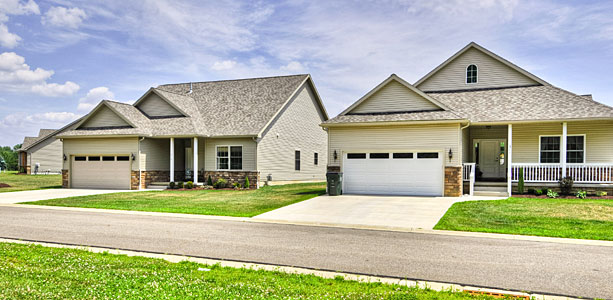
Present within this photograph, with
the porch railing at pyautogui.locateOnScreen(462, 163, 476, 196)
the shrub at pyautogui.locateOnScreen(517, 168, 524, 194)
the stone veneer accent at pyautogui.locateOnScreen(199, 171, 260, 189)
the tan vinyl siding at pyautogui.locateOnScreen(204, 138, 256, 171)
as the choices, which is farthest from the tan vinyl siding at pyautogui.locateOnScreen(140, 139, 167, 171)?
the shrub at pyautogui.locateOnScreen(517, 168, 524, 194)

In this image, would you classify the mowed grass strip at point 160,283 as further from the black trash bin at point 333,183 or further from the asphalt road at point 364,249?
the black trash bin at point 333,183

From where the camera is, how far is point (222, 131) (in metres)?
25.0

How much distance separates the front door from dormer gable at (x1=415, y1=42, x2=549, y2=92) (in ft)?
10.9

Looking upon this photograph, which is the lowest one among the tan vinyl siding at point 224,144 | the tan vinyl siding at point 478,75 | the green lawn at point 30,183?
the green lawn at point 30,183

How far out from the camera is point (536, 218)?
1231 centimetres

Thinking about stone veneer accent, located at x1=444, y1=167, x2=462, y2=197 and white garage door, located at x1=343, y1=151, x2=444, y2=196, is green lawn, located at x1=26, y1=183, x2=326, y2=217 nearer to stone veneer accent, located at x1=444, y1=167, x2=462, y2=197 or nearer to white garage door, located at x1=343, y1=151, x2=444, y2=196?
white garage door, located at x1=343, y1=151, x2=444, y2=196

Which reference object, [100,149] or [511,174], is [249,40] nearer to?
[100,149]

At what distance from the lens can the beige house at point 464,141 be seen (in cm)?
1858

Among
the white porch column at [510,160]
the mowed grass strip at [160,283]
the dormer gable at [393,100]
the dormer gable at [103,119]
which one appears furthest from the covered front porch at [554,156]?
the dormer gable at [103,119]

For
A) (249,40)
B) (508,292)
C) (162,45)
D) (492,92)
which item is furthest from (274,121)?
(508,292)

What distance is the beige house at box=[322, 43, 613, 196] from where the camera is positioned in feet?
61.0

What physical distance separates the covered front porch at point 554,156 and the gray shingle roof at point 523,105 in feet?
2.40

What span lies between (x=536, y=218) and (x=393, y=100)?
31.3 ft

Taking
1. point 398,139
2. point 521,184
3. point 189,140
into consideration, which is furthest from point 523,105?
point 189,140
